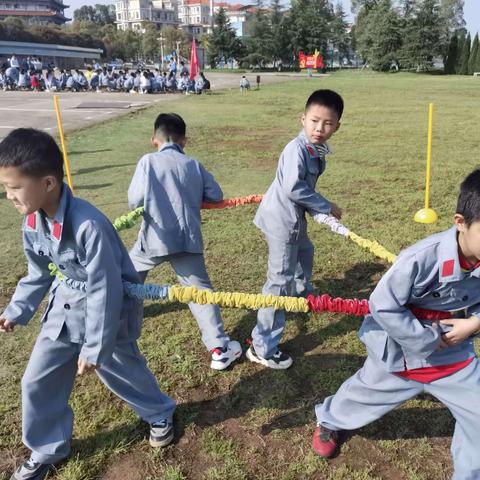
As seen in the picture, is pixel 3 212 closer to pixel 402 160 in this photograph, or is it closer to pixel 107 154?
pixel 107 154

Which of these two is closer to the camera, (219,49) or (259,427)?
(259,427)

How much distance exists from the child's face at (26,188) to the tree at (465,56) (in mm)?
53274

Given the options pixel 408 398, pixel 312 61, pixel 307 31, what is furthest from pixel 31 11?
pixel 408 398

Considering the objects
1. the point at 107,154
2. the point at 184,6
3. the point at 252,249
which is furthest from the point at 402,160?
the point at 184,6

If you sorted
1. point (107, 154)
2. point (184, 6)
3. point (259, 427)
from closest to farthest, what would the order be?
1. point (259, 427)
2. point (107, 154)
3. point (184, 6)

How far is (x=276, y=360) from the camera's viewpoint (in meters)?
3.52

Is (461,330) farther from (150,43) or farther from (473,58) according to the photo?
(150,43)

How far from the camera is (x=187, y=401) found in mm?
3236

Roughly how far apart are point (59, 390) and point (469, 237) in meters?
2.16

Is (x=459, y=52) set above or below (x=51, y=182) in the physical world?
above

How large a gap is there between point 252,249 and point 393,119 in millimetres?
12505

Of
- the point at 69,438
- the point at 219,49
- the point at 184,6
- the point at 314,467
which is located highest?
the point at 184,6

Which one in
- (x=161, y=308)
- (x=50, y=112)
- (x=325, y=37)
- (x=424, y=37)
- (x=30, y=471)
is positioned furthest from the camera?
(x=325, y=37)

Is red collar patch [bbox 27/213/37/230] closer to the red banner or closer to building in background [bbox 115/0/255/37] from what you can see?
the red banner
